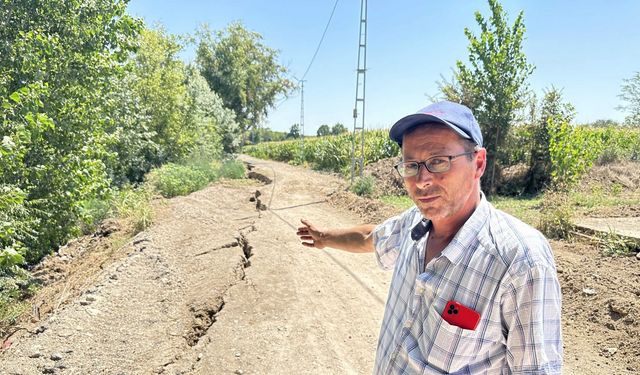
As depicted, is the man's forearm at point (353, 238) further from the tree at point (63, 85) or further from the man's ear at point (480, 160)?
the tree at point (63, 85)

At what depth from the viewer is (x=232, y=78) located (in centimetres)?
3388

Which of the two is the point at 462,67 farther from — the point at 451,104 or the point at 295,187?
the point at 451,104

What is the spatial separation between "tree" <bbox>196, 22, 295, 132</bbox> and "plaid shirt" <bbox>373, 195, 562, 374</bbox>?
1360 inches

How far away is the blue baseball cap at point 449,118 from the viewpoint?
138 cm

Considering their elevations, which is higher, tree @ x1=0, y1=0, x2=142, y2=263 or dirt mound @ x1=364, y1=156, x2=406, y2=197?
tree @ x1=0, y1=0, x2=142, y2=263

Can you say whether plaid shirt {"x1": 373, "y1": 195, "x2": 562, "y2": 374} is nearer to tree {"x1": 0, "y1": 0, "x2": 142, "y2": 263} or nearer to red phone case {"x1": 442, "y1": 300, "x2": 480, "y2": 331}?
red phone case {"x1": 442, "y1": 300, "x2": 480, "y2": 331}

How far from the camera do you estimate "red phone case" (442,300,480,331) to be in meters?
1.26

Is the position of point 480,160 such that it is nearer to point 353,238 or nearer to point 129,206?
point 353,238

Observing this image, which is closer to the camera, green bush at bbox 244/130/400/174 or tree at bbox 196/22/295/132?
green bush at bbox 244/130/400/174

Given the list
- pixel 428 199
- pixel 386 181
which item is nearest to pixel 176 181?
pixel 386 181

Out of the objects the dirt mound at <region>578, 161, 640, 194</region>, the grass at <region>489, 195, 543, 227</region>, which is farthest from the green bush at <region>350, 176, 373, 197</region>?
the dirt mound at <region>578, 161, 640, 194</region>

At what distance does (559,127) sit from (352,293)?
10213 mm

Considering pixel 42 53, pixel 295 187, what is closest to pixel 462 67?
pixel 295 187

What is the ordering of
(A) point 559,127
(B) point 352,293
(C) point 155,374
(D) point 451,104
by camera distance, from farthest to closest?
(A) point 559,127 → (B) point 352,293 → (C) point 155,374 → (D) point 451,104
